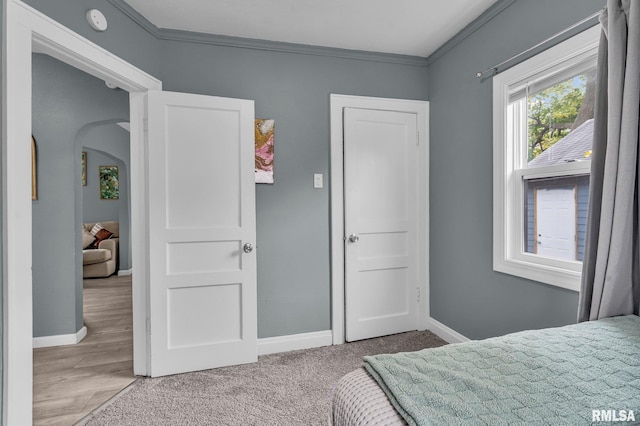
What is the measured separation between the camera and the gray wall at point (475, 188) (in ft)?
6.43

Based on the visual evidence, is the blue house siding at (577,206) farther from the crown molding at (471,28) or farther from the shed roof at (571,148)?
the crown molding at (471,28)

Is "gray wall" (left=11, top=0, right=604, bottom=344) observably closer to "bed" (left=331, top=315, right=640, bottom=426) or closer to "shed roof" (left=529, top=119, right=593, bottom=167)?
"shed roof" (left=529, top=119, right=593, bottom=167)

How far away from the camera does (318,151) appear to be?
2.81 meters

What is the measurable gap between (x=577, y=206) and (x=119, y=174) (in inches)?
270

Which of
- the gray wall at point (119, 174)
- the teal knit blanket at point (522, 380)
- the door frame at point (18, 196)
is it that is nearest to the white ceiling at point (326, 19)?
the door frame at point (18, 196)

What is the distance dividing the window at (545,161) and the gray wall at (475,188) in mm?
106

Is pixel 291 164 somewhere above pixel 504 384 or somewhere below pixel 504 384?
above

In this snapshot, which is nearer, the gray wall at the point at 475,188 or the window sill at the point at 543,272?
the window sill at the point at 543,272

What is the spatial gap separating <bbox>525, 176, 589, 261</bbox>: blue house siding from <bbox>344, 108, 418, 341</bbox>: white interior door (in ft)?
3.23

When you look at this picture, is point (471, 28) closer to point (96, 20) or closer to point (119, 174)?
point (96, 20)

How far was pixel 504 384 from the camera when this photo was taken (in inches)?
35.4

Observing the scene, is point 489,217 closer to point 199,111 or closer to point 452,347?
point 452,347

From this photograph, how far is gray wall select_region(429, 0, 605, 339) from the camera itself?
1.96m

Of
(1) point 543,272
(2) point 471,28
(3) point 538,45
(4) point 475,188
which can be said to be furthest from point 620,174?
(2) point 471,28
